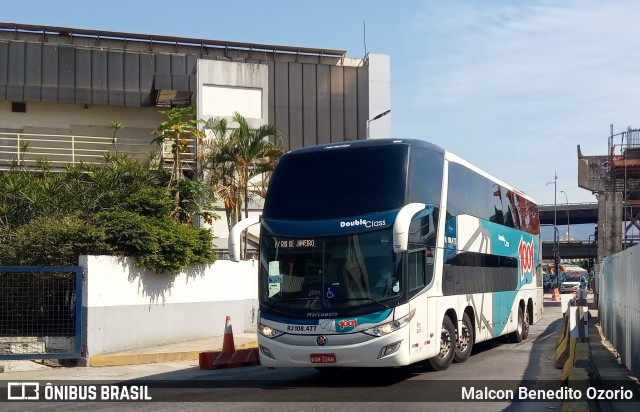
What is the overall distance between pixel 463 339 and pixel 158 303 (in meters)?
8.34

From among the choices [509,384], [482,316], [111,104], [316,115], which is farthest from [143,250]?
[316,115]

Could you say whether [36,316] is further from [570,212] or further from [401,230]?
[570,212]

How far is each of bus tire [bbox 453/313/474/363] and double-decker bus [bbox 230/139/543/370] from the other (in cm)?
91

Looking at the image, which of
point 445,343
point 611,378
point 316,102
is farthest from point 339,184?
point 316,102

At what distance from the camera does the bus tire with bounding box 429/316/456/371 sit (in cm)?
1459

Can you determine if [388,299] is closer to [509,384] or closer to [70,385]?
[509,384]

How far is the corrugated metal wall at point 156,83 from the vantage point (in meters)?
34.0

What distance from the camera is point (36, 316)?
17.1 metres

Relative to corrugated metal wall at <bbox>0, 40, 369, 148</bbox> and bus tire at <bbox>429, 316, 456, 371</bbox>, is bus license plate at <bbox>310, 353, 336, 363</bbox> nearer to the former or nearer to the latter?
bus tire at <bbox>429, 316, 456, 371</bbox>

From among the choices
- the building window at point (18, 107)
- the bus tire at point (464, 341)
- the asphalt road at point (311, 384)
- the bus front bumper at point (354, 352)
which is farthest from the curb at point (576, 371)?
the building window at point (18, 107)

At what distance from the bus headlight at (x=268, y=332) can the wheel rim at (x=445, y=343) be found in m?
3.35

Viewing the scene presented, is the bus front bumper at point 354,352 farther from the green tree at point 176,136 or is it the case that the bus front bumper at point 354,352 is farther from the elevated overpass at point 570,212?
the elevated overpass at point 570,212

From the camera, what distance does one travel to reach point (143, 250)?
19.9m

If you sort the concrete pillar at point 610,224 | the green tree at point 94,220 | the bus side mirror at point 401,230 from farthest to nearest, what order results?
1. the concrete pillar at point 610,224
2. the green tree at point 94,220
3. the bus side mirror at point 401,230
